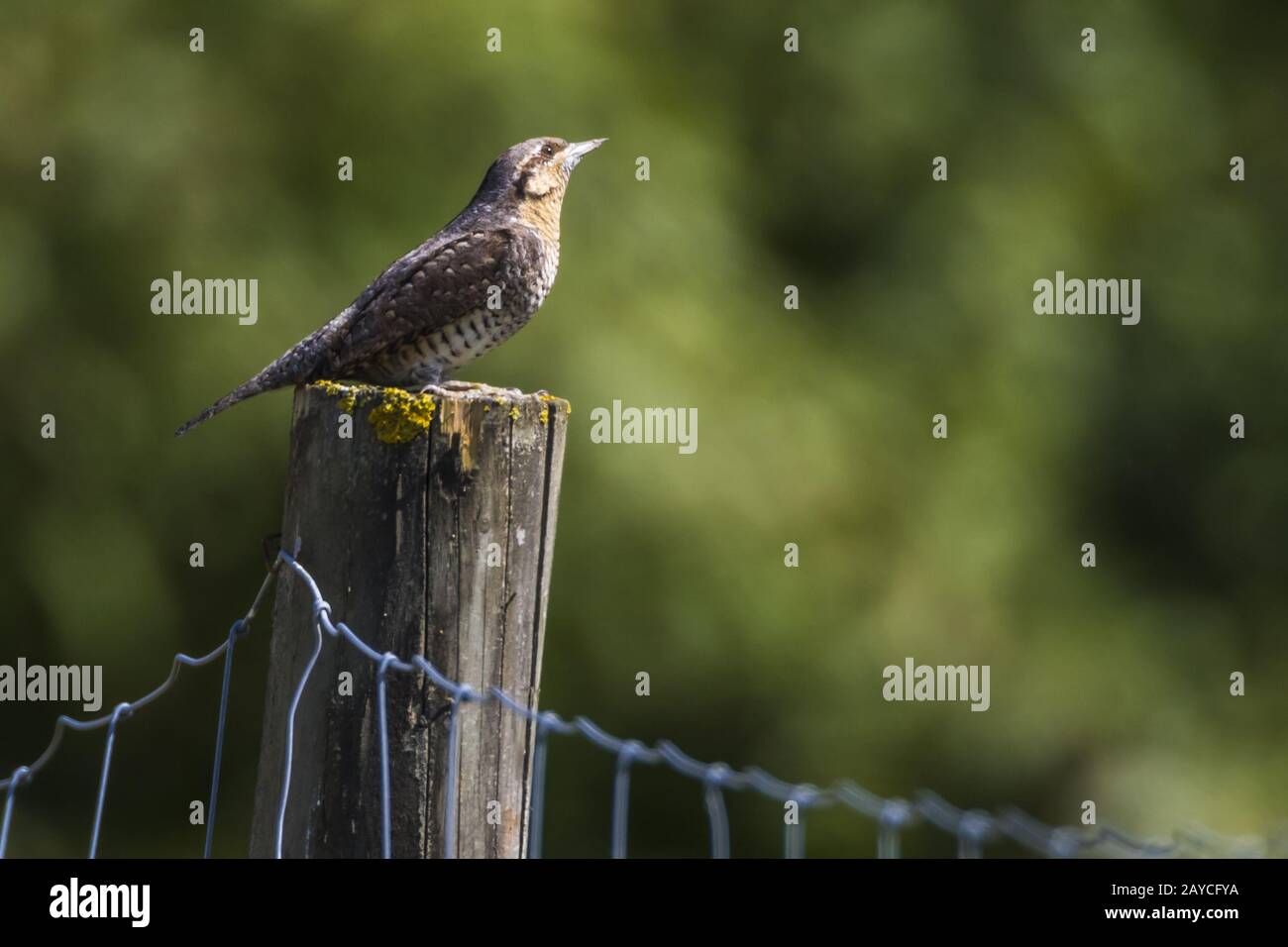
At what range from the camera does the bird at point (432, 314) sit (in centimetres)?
408

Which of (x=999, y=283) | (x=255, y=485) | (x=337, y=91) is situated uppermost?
(x=337, y=91)

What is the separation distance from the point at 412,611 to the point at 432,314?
169 cm

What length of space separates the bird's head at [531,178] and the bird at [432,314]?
0.13 m

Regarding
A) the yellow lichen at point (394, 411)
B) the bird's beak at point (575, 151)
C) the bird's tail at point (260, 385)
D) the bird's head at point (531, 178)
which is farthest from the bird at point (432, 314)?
the yellow lichen at point (394, 411)

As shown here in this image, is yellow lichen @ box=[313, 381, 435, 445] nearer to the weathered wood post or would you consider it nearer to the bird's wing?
the weathered wood post

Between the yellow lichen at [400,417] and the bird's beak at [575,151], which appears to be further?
the bird's beak at [575,151]

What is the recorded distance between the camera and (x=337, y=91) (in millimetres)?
8078

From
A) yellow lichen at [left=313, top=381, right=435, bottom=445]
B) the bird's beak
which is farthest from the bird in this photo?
yellow lichen at [left=313, top=381, right=435, bottom=445]

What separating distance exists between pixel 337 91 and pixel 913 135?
333 centimetres

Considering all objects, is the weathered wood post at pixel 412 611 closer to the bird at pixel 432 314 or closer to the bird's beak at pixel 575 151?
the bird at pixel 432 314

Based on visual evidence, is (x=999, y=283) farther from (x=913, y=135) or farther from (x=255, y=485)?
(x=255, y=485)

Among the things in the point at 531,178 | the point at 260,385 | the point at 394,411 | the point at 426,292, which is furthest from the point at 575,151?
the point at 394,411
